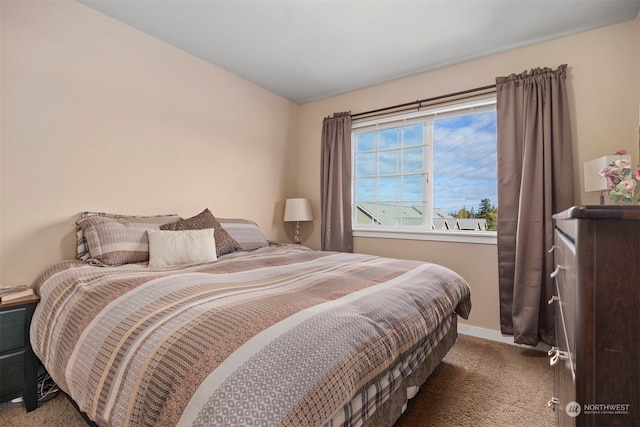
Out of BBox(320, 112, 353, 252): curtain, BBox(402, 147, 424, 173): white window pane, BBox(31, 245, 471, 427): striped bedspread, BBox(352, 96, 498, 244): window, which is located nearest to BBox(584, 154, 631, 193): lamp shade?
BBox(352, 96, 498, 244): window

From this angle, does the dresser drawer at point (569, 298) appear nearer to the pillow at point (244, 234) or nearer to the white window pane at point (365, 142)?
the pillow at point (244, 234)

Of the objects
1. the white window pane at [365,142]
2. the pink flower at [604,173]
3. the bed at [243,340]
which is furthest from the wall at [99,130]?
the pink flower at [604,173]

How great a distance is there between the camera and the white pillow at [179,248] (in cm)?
205

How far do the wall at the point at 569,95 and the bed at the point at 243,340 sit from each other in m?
1.06

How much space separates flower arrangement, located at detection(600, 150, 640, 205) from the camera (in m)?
1.58

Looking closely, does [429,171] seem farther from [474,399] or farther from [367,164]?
[474,399]

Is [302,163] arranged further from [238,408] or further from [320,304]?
[238,408]

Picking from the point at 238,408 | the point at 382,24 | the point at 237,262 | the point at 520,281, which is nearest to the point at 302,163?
the point at 382,24

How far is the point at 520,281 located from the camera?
97.5 inches

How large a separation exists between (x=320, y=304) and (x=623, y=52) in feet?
9.71

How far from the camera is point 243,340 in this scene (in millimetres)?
837

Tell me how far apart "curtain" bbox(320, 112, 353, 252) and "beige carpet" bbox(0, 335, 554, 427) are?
65.1 inches

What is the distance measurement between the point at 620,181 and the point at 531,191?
28.4 inches

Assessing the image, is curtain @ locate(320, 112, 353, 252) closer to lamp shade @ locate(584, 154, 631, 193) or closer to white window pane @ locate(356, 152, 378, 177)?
white window pane @ locate(356, 152, 378, 177)
